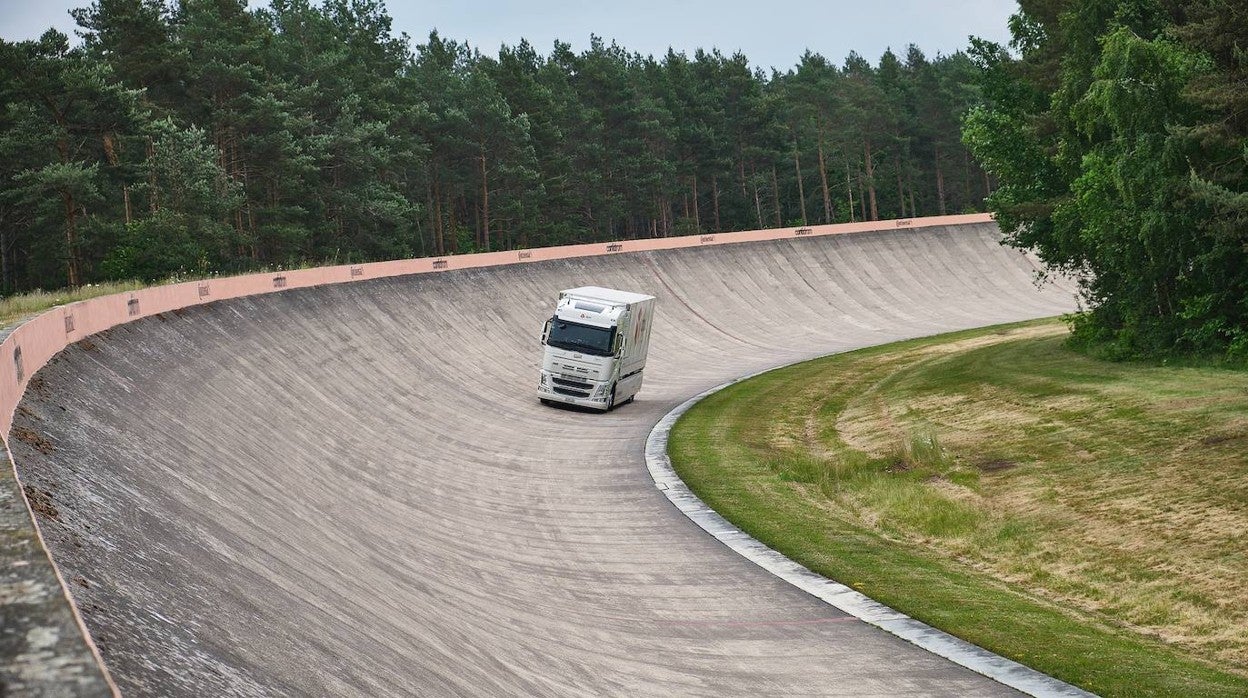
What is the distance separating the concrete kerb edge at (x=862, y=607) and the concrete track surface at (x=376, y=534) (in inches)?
13.1

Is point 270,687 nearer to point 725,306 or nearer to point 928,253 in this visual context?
point 725,306

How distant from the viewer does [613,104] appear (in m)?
110

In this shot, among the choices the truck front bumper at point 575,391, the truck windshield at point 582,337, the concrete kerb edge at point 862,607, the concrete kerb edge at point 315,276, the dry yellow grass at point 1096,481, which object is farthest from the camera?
the truck front bumper at point 575,391

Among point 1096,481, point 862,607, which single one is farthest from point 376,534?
point 1096,481

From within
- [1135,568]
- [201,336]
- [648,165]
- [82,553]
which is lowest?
[1135,568]

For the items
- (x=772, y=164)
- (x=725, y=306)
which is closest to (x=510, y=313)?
(x=725, y=306)

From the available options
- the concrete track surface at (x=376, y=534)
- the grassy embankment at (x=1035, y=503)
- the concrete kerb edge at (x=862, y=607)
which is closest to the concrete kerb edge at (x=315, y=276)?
the concrete track surface at (x=376, y=534)

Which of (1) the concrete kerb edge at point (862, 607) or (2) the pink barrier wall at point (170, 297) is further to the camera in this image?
(2) the pink barrier wall at point (170, 297)

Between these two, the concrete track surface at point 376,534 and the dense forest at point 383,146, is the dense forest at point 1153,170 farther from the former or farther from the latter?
the dense forest at point 383,146

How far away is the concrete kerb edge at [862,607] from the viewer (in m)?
14.4

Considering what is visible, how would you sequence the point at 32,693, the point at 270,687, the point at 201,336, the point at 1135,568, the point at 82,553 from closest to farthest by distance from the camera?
1. the point at 32,693
2. the point at 270,687
3. the point at 82,553
4. the point at 1135,568
5. the point at 201,336

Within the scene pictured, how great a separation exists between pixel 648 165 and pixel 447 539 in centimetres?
8903

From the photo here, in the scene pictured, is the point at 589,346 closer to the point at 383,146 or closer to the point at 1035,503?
the point at 1035,503

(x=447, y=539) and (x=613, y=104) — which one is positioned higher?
(x=613, y=104)
